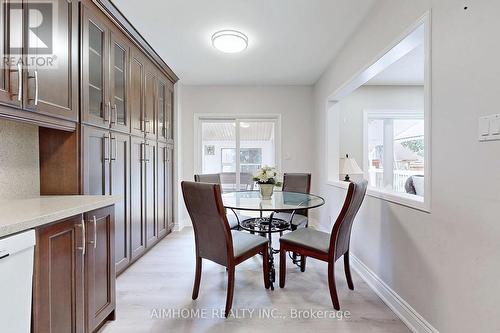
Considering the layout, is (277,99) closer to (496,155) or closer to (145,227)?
(145,227)

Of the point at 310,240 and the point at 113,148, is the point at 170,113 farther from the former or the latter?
the point at 310,240

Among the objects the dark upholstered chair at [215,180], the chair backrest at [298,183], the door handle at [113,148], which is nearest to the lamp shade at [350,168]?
the chair backrest at [298,183]

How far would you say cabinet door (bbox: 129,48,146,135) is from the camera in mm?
2627

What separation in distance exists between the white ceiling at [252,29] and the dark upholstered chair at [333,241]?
160 centimetres

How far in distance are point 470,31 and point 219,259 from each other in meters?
2.03

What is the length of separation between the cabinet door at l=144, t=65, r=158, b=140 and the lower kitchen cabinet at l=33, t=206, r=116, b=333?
5.12 feet

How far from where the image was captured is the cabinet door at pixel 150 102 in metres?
2.97

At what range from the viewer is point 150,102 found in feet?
10.1

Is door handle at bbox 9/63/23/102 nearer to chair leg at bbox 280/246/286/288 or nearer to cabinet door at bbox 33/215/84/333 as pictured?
cabinet door at bbox 33/215/84/333

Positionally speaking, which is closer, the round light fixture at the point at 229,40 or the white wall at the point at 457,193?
the white wall at the point at 457,193

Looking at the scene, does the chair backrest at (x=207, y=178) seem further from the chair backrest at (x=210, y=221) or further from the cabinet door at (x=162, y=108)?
the chair backrest at (x=210, y=221)

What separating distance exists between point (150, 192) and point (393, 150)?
13.5 ft

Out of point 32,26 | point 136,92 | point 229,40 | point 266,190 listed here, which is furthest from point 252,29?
point 32,26

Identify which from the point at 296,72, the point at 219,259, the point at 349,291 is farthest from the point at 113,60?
the point at 349,291
